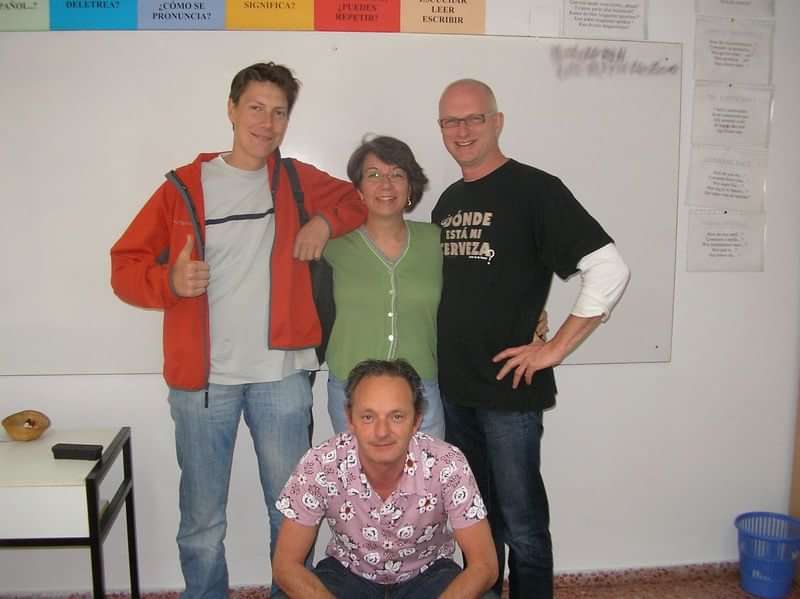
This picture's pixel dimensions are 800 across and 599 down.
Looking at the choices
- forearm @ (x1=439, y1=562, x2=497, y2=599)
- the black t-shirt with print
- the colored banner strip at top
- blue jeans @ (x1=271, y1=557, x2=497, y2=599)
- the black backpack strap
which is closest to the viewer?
forearm @ (x1=439, y1=562, x2=497, y2=599)

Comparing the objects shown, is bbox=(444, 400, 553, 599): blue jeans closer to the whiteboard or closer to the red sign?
the whiteboard

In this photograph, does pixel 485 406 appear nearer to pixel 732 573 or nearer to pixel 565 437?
pixel 565 437

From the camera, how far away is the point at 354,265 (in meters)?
1.87

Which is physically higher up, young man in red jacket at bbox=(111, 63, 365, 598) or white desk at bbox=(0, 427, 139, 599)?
young man in red jacket at bbox=(111, 63, 365, 598)

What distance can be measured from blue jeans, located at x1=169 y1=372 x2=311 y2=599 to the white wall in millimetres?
439

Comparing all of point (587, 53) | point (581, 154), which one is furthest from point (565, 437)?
point (587, 53)

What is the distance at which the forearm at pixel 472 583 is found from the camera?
1445 mm

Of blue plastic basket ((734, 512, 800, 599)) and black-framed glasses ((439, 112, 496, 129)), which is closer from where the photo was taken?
black-framed glasses ((439, 112, 496, 129))

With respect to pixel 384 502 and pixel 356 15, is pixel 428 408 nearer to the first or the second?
pixel 384 502

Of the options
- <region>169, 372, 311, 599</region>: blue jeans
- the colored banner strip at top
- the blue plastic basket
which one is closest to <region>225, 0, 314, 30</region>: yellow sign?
the colored banner strip at top

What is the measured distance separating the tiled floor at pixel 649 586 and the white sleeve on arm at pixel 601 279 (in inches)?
48.2

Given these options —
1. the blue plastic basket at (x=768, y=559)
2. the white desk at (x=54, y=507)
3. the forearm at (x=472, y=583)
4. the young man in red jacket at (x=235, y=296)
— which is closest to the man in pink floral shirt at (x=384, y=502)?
the forearm at (x=472, y=583)

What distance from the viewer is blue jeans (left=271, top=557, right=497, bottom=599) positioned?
1550mm

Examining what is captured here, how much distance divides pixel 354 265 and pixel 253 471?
95cm
